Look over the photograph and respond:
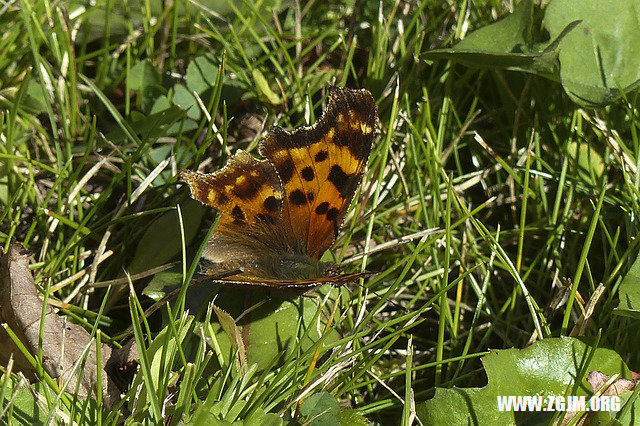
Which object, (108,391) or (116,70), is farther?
(116,70)

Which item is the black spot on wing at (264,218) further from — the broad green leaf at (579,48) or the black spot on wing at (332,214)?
the broad green leaf at (579,48)

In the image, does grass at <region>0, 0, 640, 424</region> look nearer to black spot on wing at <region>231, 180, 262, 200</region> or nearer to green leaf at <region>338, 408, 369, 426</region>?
green leaf at <region>338, 408, 369, 426</region>

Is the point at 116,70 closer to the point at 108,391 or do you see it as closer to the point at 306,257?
the point at 306,257

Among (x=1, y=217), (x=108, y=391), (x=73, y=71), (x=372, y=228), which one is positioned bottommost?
(x=108, y=391)

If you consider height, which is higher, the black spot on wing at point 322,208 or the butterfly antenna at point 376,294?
the black spot on wing at point 322,208

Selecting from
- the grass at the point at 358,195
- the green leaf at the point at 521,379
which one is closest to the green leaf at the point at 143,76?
the grass at the point at 358,195

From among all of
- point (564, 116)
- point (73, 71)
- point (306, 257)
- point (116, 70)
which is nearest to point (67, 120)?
point (73, 71)
